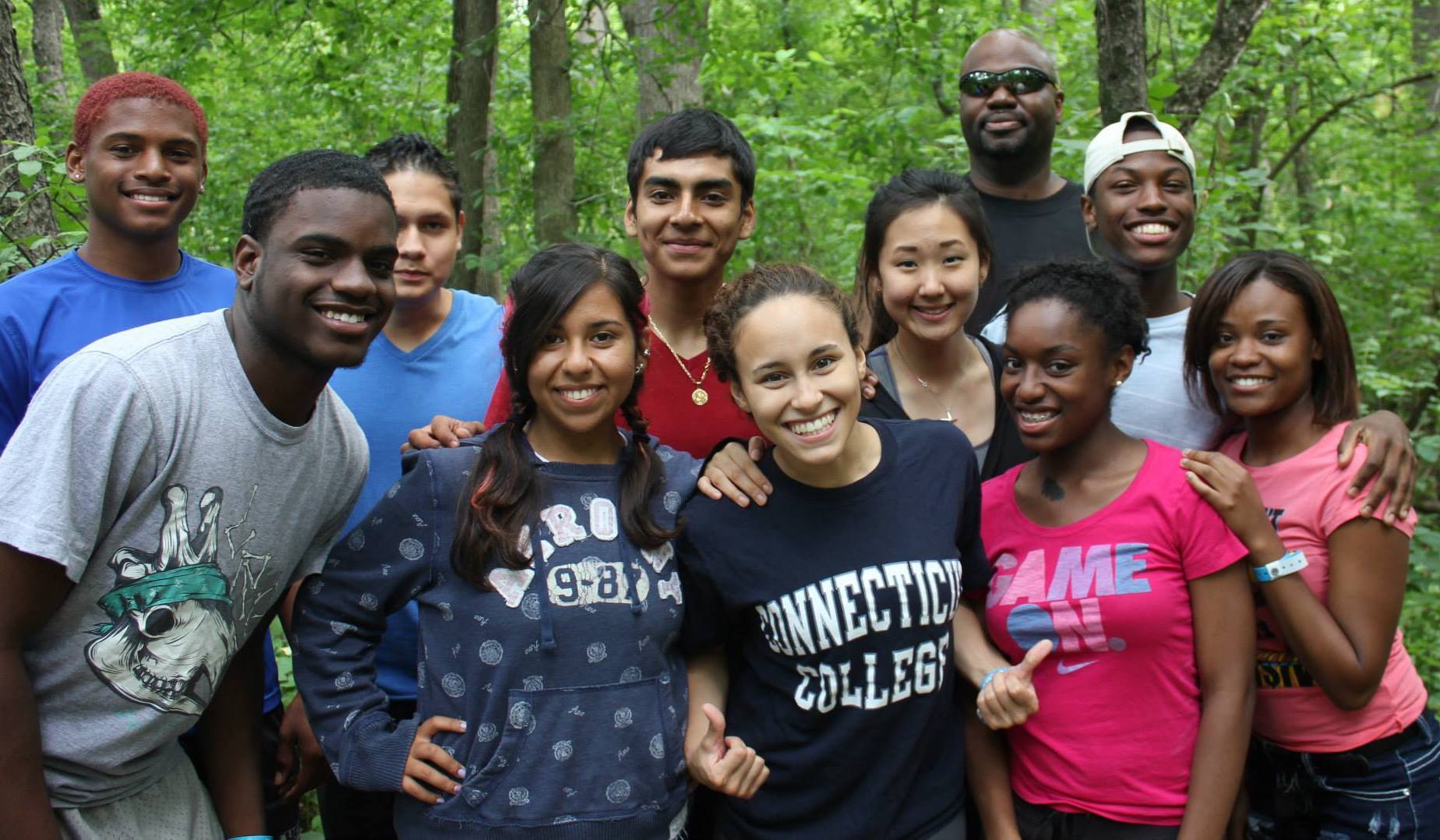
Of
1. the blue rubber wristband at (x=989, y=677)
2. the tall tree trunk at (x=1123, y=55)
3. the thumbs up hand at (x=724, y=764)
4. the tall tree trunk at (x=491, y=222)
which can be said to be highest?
the tall tree trunk at (x=1123, y=55)

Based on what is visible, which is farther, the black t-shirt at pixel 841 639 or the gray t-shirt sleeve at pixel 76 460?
the black t-shirt at pixel 841 639

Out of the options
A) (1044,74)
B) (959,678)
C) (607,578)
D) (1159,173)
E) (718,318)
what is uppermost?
(1044,74)

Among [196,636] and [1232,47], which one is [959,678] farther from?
[1232,47]

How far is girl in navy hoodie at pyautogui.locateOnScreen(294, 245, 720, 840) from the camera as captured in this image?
2314 mm

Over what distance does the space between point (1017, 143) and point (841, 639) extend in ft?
8.33

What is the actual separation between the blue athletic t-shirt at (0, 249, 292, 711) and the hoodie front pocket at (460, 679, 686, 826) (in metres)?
1.02

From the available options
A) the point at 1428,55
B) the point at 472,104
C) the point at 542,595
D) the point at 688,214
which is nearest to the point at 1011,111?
the point at 688,214

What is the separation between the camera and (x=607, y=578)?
2.43m

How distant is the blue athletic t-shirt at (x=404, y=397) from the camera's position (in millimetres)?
2898

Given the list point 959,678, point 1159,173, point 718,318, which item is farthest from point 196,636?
point 1159,173

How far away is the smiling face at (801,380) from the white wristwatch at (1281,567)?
40.2 inches

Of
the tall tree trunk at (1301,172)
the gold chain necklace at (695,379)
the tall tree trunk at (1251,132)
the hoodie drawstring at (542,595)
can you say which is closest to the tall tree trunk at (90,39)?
the gold chain necklace at (695,379)

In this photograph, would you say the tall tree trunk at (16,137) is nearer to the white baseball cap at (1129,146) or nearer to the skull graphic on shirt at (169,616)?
the skull graphic on shirt at (169,616)

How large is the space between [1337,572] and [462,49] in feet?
22.7
